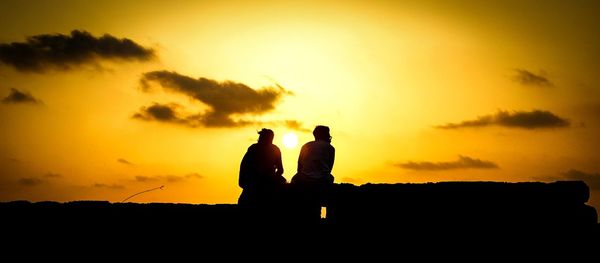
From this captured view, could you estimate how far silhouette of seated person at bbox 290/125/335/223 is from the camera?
8812 mm

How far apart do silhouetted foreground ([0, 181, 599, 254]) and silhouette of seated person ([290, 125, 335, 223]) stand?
174 mm

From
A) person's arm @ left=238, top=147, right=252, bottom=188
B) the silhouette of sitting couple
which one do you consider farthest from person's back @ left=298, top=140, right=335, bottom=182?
person's arm @ left=238, top=147, right=252, bottom=188

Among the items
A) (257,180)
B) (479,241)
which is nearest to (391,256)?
(479,241)

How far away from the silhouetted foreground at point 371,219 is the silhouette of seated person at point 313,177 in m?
0.17

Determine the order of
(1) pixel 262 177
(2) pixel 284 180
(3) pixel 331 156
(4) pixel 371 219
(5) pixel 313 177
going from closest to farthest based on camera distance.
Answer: (4) pixel 371 219 → (5) pixel 313 177 → (1) pixel 262 177 → (2) pixel 284 180 → (3) pixel 331 156

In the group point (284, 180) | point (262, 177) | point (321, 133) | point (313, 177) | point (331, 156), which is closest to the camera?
point (313, 177)

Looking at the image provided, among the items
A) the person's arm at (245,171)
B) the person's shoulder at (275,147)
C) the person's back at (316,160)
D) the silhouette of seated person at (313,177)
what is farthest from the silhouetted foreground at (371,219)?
the person's shoulder at (275,147)

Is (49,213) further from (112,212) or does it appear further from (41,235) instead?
(112,212)

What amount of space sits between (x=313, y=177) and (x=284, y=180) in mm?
565

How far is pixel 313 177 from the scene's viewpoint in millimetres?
9148

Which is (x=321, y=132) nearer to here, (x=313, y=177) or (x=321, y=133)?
(x=321, y=133)

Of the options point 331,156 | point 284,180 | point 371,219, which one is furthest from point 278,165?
point 371,219

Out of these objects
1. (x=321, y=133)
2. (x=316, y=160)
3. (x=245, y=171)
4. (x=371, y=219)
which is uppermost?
(x=321, y=133)

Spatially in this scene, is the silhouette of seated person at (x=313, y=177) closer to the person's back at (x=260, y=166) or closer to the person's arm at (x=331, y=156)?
the person's arm at (x=331, y=156)
